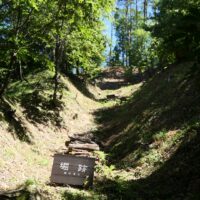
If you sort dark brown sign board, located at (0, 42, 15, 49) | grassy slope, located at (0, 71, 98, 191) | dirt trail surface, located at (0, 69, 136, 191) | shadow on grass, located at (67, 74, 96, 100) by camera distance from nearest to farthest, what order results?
1. dirt trail surface, located at (0, 69, 136, 191)
2. grassy slope, located at (0, 71, 98, 191)
3. dark brown sign board, located at (0, 42, 15, 49)
4. shadow on grass, located at (67, 74, 96, 100)

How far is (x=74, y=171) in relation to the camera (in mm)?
13109

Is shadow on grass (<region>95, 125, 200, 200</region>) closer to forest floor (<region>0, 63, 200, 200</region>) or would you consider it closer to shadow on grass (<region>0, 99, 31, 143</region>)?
forest floor (<region>0, 63, 200, 200</region>)

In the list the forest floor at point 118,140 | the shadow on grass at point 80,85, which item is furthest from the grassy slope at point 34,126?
the shadow on grass at point 80,85

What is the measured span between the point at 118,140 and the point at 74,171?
973cm

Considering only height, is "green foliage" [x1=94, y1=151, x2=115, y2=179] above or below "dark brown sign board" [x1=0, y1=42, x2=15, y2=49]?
below

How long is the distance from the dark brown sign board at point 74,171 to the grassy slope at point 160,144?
94cm

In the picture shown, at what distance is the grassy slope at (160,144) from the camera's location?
1290 cm

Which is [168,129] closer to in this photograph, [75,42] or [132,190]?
[132,190]

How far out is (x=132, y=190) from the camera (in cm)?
1325

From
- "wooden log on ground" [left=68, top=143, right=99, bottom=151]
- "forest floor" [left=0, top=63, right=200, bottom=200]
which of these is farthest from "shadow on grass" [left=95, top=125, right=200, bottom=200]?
"wooden log on ground" [left=68, top=143, right=99, bottom=151]

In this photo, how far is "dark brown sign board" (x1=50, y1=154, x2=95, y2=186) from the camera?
13086 mm

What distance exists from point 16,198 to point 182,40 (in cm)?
610

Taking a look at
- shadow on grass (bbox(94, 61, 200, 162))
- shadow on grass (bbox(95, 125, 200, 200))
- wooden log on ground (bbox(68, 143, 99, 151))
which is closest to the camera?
shadow on grass (bbox(95, 125, 200, 200))

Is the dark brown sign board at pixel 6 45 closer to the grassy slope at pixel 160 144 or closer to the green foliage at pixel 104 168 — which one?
the green foliage at pixel 104 168
